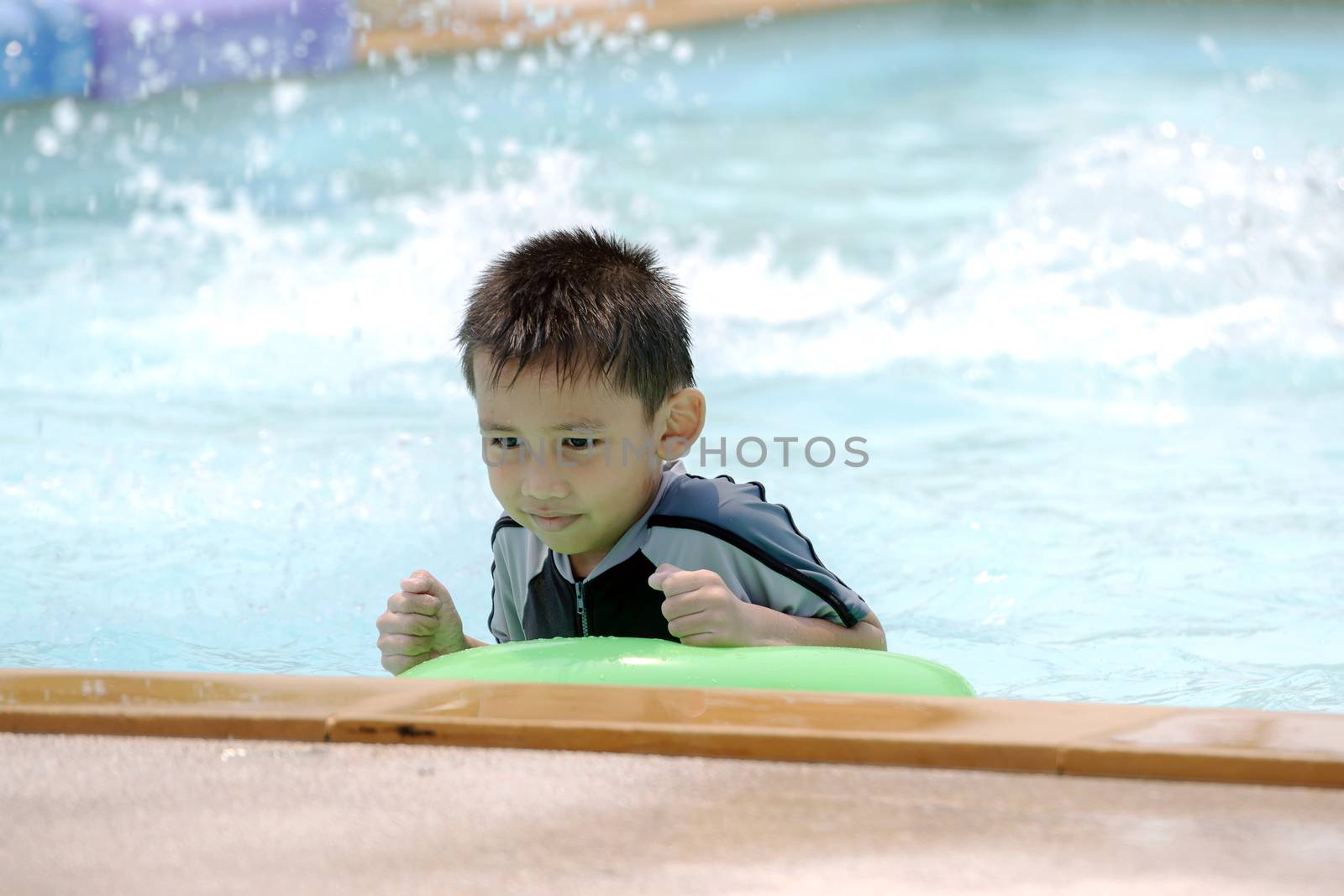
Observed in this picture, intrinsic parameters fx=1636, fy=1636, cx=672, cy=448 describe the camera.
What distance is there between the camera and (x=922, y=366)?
5.42 metres

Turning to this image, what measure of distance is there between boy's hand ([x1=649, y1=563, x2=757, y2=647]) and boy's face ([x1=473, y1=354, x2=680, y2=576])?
16cm

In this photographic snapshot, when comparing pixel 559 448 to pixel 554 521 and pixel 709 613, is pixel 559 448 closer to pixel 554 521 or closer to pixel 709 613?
pixel 554 521

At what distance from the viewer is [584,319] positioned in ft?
7.07

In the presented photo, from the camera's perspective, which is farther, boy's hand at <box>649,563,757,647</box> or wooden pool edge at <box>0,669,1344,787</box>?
boy's hand at <box>649,563,757,647</box>

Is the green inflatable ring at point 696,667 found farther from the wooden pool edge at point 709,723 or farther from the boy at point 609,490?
the wooden pool edge at point 709,723

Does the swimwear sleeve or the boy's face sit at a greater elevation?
the boy's face

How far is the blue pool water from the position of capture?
11.8ft

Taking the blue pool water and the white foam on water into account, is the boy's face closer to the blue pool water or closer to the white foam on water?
the blue pool water

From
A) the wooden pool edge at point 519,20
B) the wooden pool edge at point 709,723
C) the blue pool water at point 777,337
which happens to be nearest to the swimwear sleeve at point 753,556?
the wooden pool edge at point 709,723

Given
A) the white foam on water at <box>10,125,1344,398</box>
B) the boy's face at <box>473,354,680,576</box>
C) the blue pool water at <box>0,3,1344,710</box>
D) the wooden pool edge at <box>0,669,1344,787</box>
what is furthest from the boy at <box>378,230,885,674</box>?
the white foam on water at <box>10,125,1344,398</box>

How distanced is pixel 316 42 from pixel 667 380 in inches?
348

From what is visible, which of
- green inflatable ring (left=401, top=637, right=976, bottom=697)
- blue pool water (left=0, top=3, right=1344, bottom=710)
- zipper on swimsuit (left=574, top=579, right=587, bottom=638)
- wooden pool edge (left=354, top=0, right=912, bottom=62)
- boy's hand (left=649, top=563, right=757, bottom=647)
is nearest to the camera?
green inflatable ring (left=401, top=637, right=976, bottom=697)

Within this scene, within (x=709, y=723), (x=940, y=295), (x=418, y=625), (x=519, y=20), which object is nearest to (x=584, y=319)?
(x=418, y=625)

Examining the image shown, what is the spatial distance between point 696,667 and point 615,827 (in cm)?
59
